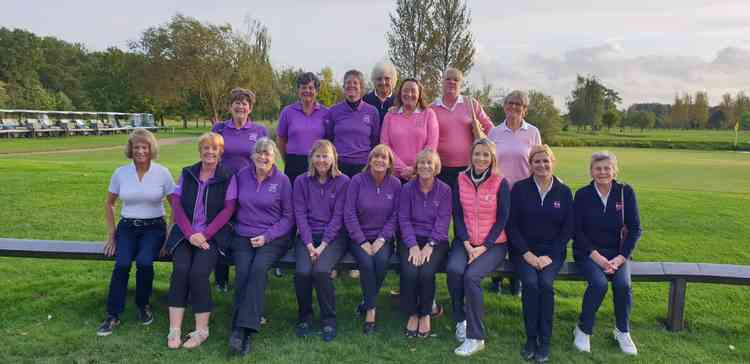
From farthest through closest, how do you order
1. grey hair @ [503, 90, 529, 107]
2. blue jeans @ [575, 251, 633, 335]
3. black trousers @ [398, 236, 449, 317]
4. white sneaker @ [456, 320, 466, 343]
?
grey hair @ [503, 90, 529, 107] < black trousers @ [398, 236, 449, 317] < white sneaker @ [456, 320, 466, 343] < blue jeans @ [575, 251, 633, 335]

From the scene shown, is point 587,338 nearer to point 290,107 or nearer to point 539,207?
point 539,207

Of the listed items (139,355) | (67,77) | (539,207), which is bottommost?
(139,355)

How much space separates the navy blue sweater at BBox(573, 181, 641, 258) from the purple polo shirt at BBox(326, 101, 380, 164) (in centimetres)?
199

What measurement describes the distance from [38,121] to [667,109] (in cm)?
8480

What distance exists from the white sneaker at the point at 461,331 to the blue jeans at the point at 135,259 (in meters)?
2.58

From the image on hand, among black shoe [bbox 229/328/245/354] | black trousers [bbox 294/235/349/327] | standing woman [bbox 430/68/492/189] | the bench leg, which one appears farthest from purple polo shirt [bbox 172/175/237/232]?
the bench leg

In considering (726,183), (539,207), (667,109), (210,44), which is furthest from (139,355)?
(667,109)

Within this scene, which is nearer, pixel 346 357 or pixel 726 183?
pixel 346 357

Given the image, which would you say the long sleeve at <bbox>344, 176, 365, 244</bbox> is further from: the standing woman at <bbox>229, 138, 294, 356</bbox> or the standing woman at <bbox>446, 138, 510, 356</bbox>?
the standing woman at <bbox>446, 138, 510, 356</bbox>

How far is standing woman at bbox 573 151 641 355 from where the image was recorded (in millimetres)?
3809

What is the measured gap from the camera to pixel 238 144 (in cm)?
475

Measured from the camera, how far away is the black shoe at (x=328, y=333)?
3.83 m

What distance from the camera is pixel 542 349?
3.63 metres

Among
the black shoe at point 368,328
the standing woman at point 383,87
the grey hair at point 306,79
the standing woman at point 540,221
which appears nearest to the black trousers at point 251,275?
the black shoe at point 368,328
